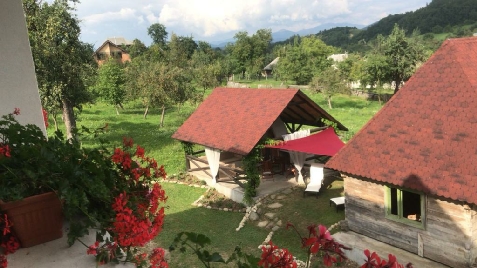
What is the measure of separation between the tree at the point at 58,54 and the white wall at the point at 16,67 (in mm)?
14856

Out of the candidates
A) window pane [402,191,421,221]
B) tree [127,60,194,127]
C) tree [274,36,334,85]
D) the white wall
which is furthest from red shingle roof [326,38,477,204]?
tree [274,36,334,85]

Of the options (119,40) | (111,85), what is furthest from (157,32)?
(111,85)

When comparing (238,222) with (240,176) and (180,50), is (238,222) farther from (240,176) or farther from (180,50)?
(180,50)

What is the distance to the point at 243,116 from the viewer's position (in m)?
15.8

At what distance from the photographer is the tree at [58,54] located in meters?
18.7

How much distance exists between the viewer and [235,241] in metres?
11.6

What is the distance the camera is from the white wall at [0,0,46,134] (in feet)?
14.3

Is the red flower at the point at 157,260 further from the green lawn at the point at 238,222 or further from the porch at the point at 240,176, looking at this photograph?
the porch at the point at 240,176

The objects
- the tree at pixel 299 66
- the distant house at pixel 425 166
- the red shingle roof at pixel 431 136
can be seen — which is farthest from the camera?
the tree at pixel 299 66

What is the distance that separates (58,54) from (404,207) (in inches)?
710

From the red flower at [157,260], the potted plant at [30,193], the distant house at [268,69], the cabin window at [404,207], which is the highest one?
the distant house at [268,69]

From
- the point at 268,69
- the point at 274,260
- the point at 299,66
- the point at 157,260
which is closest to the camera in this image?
the point at 274,260

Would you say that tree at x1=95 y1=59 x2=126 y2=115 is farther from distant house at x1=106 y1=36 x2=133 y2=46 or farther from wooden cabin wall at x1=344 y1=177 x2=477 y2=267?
distant house at x1=106 y1=36 x2=133 y2=46

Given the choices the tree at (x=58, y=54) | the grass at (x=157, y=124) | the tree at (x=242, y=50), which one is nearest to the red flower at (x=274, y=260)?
the grass at (x=157, y=124)
